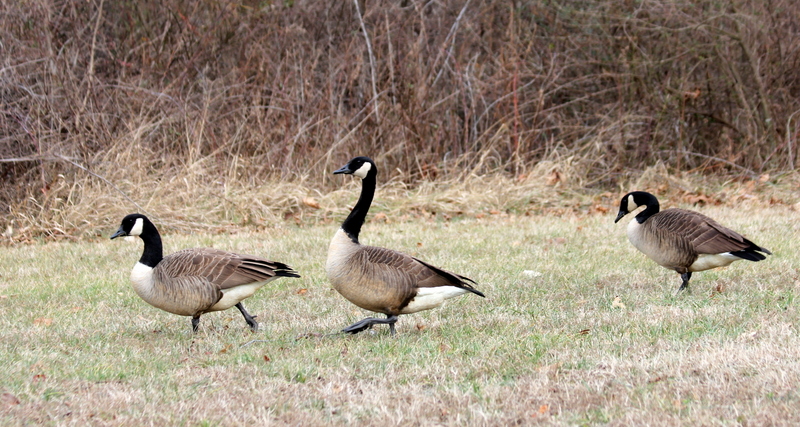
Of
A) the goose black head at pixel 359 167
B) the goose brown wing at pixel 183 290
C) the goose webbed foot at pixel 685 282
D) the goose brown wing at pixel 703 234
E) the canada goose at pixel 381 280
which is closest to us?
the canada goose at pixel 381 280

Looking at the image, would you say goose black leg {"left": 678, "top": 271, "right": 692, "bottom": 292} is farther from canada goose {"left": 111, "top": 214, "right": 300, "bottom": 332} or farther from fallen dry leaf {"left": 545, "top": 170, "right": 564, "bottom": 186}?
fallen dry leaf {"left": 545, "top": 170, "right": 564, "bottom": 186}

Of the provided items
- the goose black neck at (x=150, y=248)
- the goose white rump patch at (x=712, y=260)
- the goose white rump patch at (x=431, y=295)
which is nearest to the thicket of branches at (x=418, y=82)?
the goose black neck at (x=150, y=248)

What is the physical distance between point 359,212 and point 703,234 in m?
2.69

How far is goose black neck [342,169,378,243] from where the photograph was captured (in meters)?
5.51

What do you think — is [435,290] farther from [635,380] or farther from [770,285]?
[770,285]

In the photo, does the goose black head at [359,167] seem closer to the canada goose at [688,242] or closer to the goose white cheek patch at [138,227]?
the goose white cheek patch at [138,227]

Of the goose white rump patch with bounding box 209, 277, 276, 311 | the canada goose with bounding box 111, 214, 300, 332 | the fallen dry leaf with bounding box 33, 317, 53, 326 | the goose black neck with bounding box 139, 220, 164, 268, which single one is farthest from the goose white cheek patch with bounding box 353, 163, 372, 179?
the fallen dry leaf with bounding box 33, 317, 53, 326

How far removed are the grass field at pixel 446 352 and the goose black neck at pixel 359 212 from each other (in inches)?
27.5

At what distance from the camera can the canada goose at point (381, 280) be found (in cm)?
525

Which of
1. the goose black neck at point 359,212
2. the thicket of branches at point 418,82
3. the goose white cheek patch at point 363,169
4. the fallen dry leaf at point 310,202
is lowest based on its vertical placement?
the fallen dry leaf at point 310,202

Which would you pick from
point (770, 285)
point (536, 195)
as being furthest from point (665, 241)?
point (536, 195)

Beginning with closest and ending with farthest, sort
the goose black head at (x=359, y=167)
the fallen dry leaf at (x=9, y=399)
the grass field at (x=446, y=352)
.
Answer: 1. the grass field at (x=446, y=352)
2. the fallen dry leaf at (x=9, y=399)
3. the goose black head at (x=359, y=167)

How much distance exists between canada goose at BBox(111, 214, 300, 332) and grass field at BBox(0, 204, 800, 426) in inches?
10.1

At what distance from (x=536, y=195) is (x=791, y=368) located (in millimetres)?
8744
